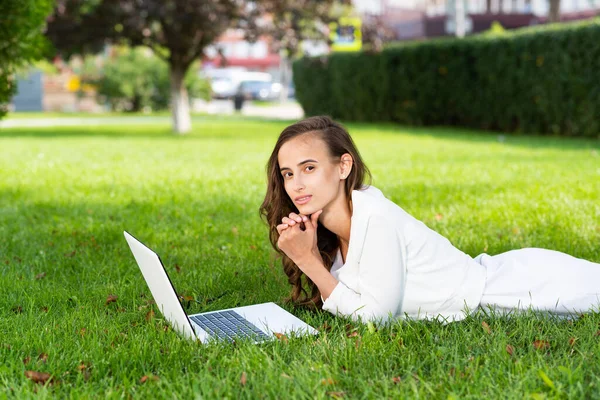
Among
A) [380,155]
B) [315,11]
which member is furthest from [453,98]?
[380,155]

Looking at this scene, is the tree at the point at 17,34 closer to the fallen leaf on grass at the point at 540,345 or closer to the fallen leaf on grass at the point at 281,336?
the fallen leaf on grass at the point at 281,336

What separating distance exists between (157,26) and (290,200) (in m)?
12.9

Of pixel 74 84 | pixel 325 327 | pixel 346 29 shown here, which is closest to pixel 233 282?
pixel 325 327

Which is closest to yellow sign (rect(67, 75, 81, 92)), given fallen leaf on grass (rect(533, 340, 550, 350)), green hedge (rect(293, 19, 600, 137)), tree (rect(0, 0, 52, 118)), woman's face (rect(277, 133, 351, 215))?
green hedge (rect(293, 19, 600, 137))

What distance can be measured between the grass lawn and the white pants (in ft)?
0.35

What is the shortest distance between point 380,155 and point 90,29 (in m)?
7.55

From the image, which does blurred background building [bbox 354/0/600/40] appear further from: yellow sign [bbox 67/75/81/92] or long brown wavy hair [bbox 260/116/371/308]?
long brown wavy hair [bbox 260/116/371/308]

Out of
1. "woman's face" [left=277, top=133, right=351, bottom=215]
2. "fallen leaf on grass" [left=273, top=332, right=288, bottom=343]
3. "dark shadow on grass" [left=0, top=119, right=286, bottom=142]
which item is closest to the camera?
"fallen leaf on grass" [left=273, top=332, right=288, bottom=343]

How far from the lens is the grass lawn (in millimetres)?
2678

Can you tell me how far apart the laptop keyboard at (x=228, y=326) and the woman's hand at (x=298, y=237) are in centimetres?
36

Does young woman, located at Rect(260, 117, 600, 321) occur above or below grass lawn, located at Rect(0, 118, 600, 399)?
above

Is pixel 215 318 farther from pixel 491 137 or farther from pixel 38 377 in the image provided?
pixel 491 137

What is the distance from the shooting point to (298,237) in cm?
331

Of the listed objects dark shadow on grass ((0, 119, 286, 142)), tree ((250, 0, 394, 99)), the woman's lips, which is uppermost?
tree ((250, 0, 394, 99))
